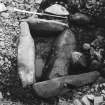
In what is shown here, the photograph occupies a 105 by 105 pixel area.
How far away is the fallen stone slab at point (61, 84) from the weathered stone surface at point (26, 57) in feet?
0.28

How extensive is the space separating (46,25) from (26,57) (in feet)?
0.97

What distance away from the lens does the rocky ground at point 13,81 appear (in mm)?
2049

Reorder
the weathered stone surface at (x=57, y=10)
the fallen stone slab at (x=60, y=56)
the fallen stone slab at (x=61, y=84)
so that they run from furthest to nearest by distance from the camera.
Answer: the weathered stone surface at (x=57, y=10), the fallen stone slab at (x=60, y=56), the fallen stone slab at (x=61, y=84)

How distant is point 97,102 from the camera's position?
2.04 meters

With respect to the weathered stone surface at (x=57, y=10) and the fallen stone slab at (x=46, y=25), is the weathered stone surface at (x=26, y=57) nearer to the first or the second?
the fallen stone slab at (x=46, y=25)

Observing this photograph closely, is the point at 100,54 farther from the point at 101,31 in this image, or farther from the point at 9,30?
the point at 9,30

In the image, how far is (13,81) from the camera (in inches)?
83.4

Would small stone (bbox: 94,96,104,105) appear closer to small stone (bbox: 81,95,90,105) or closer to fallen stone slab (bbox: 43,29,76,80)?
small stone (bbox: 81,95,90,105)

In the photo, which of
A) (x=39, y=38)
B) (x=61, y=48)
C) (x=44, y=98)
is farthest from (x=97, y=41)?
(x=44, y=98)

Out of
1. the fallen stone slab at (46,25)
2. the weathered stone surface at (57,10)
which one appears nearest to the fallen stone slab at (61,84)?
the fallen stone slab at (46,25)

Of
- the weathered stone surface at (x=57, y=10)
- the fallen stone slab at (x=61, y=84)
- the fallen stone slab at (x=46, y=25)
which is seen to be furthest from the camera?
the weathered stone surface at (x=57, y=10)

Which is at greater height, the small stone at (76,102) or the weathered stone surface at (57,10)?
the weathered stone surface at (57,10)

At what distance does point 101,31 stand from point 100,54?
0.21m

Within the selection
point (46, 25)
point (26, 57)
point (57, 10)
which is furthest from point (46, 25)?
point (26, 57)
